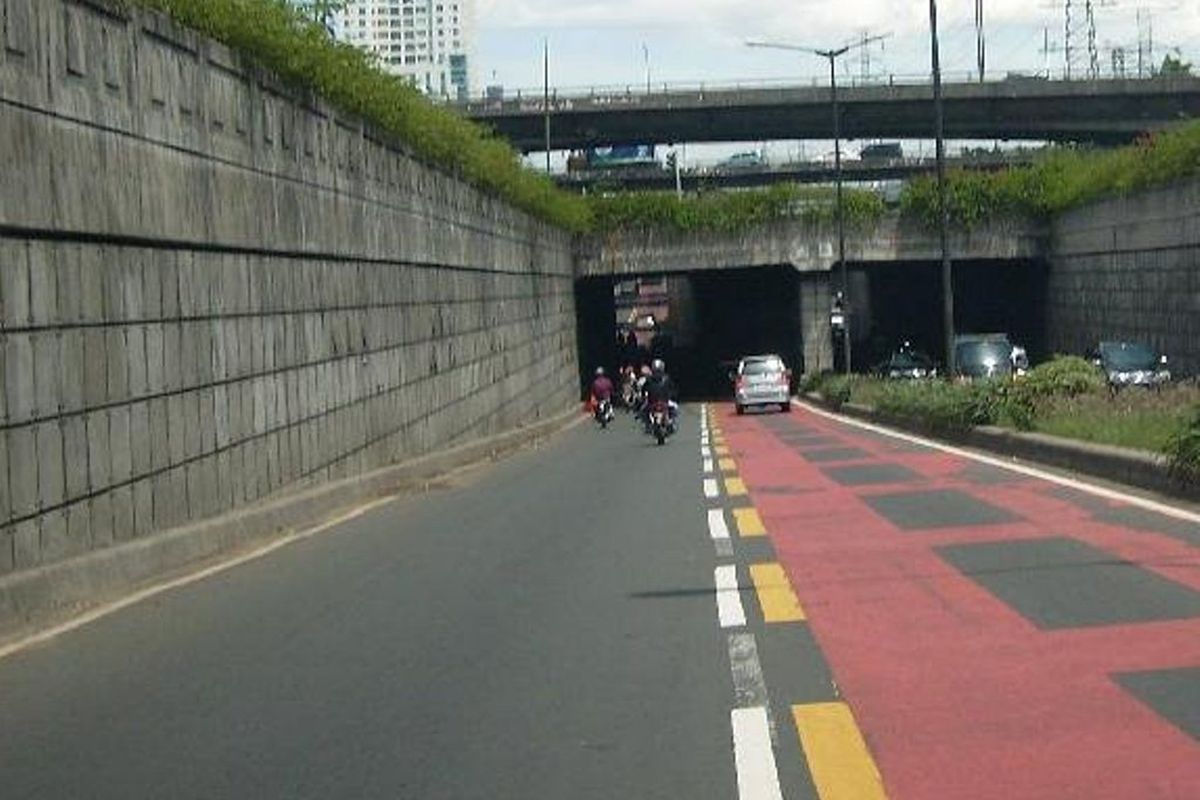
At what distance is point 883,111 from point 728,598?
75511 millimetres

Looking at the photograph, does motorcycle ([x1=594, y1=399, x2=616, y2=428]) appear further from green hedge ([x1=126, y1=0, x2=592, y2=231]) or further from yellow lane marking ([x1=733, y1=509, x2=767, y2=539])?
yellow lane marking ([x1=733, y1=509, x2=767, y2=539])

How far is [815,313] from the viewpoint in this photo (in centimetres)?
6575

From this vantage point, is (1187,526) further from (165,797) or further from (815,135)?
(815,135)

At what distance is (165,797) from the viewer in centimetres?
653

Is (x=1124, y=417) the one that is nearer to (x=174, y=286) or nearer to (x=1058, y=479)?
(x=1058, y=479)

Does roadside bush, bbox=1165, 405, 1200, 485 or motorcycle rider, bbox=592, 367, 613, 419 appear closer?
roadside bush, bbox=1165, 405, 1200, 485

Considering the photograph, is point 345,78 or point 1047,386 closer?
point 345,78

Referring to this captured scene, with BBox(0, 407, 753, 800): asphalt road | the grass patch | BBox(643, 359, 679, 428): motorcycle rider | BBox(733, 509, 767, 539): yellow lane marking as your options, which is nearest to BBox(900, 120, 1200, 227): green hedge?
BBox(643, 359, 679, 428): motorcycle rider

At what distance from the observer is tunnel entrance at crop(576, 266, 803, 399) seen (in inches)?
2862

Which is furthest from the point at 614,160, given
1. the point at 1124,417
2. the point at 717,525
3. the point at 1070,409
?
the point at 717,525

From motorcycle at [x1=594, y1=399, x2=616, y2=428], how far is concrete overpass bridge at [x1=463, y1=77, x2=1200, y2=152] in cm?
3664

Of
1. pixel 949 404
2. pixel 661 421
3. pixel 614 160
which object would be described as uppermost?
pixel 614 160

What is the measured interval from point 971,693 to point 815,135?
267ft

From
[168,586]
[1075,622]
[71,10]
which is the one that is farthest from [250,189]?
[1075,622]
